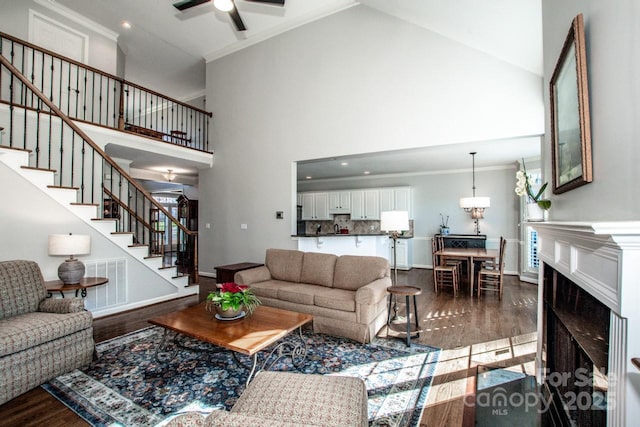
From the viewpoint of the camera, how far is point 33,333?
7.23 ft

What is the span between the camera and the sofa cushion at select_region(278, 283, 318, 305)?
3.40 metres

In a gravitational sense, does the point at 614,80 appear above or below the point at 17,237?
above

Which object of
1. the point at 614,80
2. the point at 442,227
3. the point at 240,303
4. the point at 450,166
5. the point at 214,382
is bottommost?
the point at 214,382

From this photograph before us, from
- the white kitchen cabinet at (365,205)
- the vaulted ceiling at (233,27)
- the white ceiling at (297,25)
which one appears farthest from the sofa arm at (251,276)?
the white kitchen cabinet at (365,205)

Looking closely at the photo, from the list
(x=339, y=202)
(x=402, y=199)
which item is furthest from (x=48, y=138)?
(x=402, y=199)

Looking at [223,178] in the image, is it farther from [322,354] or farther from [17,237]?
[322,354]

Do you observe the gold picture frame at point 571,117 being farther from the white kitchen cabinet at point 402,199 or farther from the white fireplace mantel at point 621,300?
the white kitchen cabinet at point 402,199

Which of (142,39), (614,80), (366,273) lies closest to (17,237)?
(366,273)

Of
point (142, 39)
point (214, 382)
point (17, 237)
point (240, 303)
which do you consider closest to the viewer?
point (214, 382)

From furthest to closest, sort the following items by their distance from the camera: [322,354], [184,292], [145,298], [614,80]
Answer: [184,292] → [145,298] → [322,354] → [614,80]

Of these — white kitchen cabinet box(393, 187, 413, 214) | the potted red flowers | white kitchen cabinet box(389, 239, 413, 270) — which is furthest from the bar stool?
white kitchen cabinet box(393, 187, 413, 214)

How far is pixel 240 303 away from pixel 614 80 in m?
2.65

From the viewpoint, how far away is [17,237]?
3.33m

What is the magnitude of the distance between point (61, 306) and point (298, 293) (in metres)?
2.21
